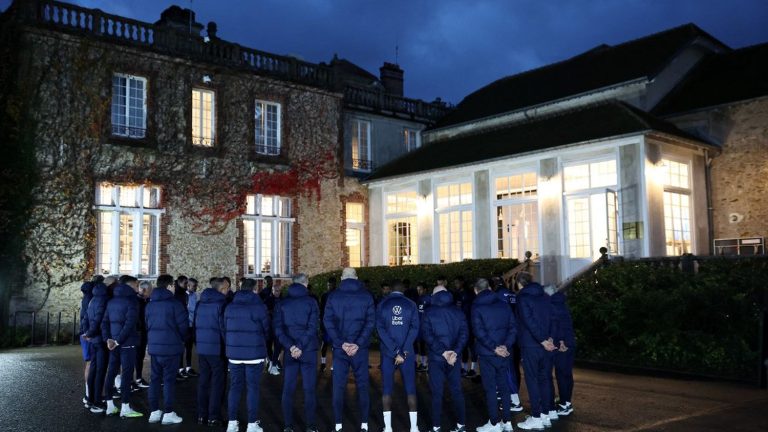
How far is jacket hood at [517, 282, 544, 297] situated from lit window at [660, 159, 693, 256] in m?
10.3

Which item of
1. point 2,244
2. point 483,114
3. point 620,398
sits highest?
point 483,114

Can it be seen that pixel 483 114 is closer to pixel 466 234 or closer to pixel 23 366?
pixel 466 234

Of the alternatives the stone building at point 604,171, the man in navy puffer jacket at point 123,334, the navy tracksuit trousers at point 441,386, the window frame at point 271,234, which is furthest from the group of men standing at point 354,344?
the window frame at point 271,234

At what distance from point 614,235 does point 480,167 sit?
4.49 m

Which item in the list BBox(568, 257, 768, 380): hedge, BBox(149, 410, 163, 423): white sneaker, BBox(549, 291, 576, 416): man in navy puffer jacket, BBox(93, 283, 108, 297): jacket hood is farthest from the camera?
BBox(568, 257, 768, 380): hedge

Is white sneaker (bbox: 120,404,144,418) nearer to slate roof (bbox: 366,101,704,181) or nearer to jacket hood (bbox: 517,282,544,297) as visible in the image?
jacket hood (bbox: 517,282,544,297)

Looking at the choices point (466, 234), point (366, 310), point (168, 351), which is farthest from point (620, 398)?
point (466, 234)

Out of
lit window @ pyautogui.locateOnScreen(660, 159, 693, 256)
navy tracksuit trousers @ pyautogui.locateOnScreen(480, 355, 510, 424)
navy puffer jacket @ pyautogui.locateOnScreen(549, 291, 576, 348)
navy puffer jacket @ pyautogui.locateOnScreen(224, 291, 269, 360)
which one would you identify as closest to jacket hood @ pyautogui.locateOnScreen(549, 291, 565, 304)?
navy puffer jacket @ pyautogui.locateOnScreen(549, 291, 576, 348)

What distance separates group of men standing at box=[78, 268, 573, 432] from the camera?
7406 millimetres

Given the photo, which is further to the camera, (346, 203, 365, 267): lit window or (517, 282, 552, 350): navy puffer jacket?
(346, 203, 365, 267): lit window

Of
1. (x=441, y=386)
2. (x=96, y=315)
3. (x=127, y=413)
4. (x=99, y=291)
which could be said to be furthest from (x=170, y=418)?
(x=441, y=386)

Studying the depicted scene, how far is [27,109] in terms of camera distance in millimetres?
17094

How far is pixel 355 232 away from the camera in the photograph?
2336 cm

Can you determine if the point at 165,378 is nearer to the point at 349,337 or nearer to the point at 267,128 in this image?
the point at 349,337
